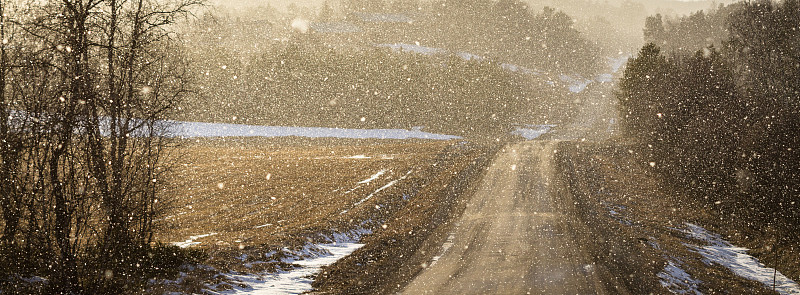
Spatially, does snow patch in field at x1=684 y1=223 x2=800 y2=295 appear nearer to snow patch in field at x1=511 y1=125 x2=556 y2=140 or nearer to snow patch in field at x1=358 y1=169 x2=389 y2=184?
snow patch in field at x1=358 y1=169 x2=389 y2=184

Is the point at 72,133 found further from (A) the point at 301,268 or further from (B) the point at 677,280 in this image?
(B) the point at 677,280

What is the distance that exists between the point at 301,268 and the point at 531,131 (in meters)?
50.8

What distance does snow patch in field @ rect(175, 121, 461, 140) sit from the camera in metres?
53.7

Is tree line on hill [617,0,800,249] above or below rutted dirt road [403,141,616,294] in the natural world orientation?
above

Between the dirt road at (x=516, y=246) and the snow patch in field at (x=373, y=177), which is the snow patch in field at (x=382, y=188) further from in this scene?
the dirt road at (x=516, y=246)

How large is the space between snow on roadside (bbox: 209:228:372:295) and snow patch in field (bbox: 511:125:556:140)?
43149mm

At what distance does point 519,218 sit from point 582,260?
4.88 m

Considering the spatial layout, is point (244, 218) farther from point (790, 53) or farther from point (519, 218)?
point (790, 53)

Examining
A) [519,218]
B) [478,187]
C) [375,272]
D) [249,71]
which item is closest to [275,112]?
[249,71]

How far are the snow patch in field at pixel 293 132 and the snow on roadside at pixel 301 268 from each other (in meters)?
38.6

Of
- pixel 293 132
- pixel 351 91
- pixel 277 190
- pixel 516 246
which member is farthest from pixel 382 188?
pixel 351 91

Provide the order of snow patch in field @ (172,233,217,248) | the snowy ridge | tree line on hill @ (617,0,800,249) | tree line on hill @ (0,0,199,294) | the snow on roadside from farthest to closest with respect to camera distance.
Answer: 1. the snowy ridge
2. tree line on hill @ (617,0,800,249)
3. snow patch in field @ (172,233,217,248)
4. the snow on roadside
5. tree line on hill @ (0,0,199,294)

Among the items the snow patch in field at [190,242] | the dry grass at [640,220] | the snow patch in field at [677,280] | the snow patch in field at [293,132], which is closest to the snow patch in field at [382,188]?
the snow patch in field at [190,242]

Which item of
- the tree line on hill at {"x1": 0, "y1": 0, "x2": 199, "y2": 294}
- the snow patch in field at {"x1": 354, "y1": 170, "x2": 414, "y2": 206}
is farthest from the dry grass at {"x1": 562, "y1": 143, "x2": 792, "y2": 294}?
the tree line on hill at {"x1": 0, "y1": 0, "x2": 199, "y2": 294}
